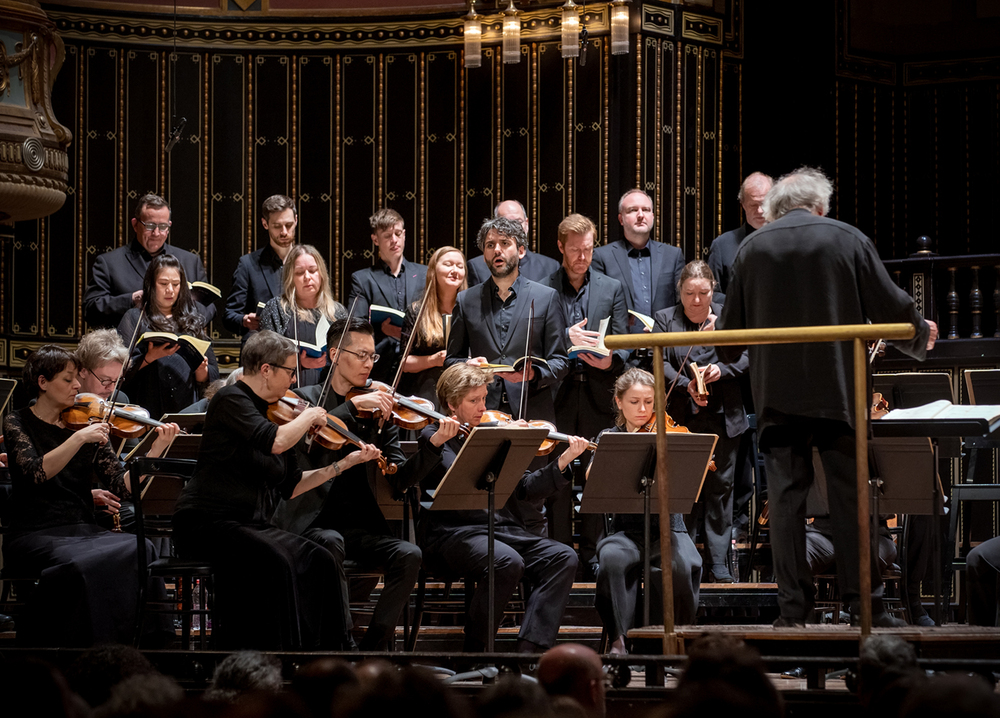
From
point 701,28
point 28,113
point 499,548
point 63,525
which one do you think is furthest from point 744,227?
point 63,525

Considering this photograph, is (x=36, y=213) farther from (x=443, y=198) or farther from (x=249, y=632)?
(x=249, y=632)

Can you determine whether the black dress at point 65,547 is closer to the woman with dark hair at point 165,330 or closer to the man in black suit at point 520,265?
the woman with dark hair at point 165,330

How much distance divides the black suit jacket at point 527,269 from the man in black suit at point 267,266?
101 centimetres

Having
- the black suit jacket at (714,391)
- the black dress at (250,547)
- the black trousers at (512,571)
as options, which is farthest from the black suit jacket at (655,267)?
the black dress at (250,547)

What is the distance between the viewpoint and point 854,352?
12.8 ft

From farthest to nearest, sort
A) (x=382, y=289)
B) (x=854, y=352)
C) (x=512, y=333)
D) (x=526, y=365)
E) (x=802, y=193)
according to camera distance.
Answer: (x=382, y=289) → (x=512, y=333) → (x=526, y=365) → (x=802, y=193) → (x=854, y=352)

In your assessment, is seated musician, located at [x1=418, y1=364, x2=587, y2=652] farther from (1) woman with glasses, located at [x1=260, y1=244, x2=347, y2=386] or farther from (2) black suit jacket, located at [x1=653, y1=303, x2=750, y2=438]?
(1) woman with glasses, located at [x1=260, y1=244, x2=347, y2=386]

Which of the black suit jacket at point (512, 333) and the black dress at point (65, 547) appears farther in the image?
the black suit jacket at point (512, 333)

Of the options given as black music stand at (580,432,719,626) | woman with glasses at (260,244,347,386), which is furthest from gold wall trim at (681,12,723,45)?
black music stand at (580,432,719,626)

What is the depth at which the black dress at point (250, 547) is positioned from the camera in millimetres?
4711

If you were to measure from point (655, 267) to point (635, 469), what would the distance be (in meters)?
2.43

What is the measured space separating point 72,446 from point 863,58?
6633 millimetres

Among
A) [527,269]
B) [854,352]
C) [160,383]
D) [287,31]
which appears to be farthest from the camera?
[287,31]

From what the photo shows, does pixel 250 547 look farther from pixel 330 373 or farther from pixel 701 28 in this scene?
pixel 701 28
